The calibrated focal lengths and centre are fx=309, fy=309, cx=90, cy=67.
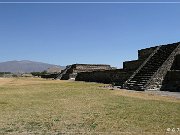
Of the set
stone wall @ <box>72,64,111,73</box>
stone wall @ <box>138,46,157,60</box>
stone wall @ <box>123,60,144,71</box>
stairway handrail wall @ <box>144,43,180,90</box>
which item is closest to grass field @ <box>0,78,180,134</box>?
stairway handrail wall @ <box>144,43,180,90</box>

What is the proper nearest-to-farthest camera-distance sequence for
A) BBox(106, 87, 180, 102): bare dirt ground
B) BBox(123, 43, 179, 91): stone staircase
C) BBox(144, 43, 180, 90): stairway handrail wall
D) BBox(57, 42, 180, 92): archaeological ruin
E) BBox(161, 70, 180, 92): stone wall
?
BBox(106, 87, 180, 102): bare dirt ground < BBox(161, 70, 180, 92): stone wall < BBox(144, 43, 180, 90): stairway handrail wall < BBox(57, 42, 180, 92): archaeological ruin < BBox(123, 43, 179, 91): stone staircase

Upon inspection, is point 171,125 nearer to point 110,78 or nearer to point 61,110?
point 61,110

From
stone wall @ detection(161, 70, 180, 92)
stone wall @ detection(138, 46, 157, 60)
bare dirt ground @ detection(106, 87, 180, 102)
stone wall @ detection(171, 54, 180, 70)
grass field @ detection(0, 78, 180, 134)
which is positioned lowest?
grass field @ detection(0, 78, 180, 134)

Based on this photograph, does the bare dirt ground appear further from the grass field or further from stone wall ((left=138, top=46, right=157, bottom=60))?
stone wall ((left=138, top=46, right=157, bottom=60))

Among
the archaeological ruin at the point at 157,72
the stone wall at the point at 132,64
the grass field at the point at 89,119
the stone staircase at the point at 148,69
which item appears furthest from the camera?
the stone wall at the point at 132,64

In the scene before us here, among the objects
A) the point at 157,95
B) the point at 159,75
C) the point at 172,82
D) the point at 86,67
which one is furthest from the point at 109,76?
the point at 86,67

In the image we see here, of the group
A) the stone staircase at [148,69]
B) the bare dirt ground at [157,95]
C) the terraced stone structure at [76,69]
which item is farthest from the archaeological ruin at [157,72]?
the terraced stone structure at [76,69]

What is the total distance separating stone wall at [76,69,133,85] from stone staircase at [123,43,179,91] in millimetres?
2979

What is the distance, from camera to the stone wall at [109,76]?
100ft

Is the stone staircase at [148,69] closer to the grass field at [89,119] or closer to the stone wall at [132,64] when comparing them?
the stone wall at [132,64]

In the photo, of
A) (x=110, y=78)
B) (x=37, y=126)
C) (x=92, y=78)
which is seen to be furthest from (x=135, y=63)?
(x=37, y=126)

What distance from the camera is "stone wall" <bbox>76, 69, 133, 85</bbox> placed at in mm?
30500

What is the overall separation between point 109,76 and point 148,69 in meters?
10.1

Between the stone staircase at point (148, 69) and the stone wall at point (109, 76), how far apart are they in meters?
2.98
